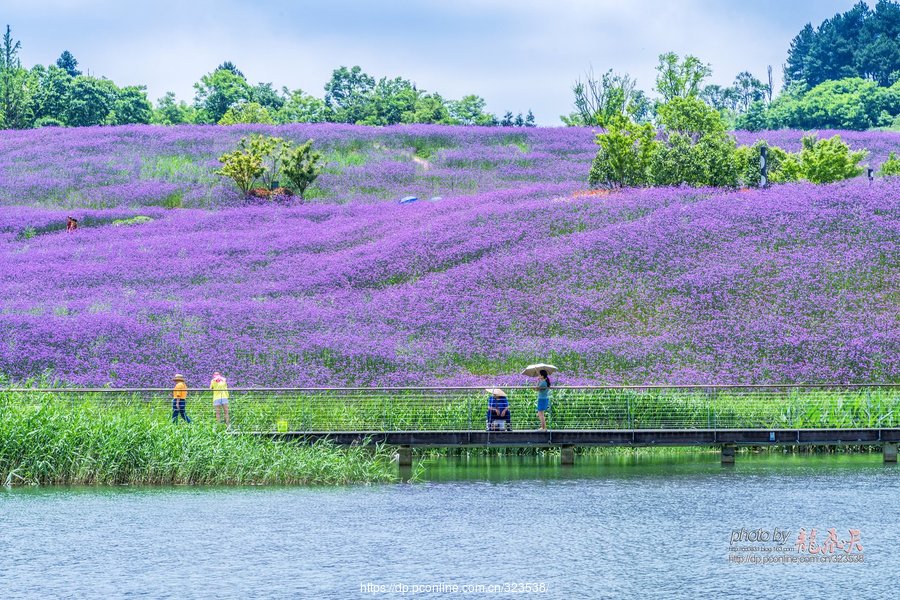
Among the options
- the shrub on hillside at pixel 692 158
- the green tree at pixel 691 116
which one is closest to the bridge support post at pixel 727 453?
the shrub on hillside at pixel 692 158

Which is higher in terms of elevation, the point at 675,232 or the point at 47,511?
the point at 675,232

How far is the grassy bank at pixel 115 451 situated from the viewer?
2789 centimetres

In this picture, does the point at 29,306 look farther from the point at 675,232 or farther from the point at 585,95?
the point at 585,95

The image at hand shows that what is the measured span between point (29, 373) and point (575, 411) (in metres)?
18.0

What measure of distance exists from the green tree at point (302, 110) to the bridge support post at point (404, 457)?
99.6 m

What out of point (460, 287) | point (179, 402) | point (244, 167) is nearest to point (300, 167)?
point (244, 167)

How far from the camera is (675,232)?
51938 mm

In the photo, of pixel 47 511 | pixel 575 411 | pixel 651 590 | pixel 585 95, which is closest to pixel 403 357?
pixel 575 411

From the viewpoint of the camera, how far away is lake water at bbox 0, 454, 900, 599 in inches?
730

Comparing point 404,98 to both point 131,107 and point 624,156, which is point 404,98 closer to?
point 131,107

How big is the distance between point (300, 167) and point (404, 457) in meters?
38.1

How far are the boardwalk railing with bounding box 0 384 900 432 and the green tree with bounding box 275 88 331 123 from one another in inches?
3835

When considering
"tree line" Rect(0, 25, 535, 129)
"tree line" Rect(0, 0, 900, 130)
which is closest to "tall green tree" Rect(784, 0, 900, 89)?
"tree line" Rect(0, 0, 900, 130)

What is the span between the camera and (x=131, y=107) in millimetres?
125312
